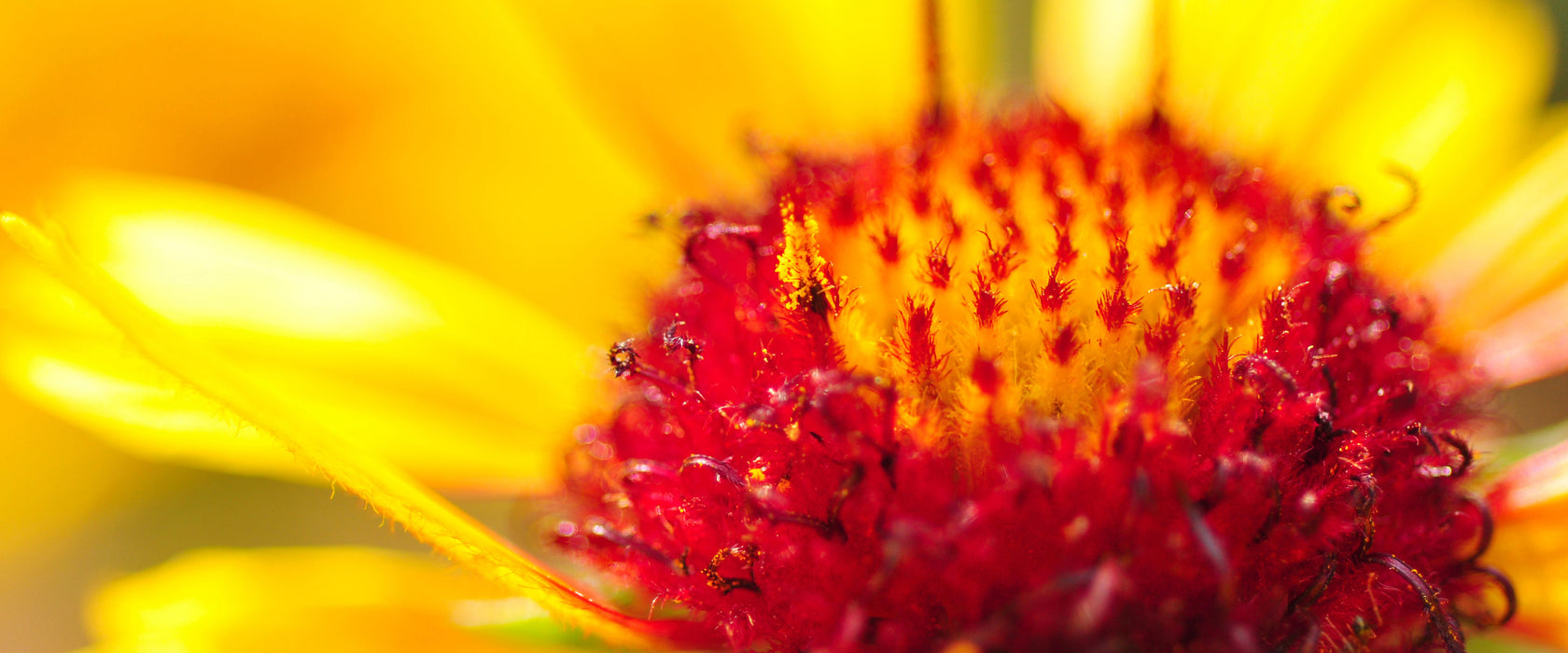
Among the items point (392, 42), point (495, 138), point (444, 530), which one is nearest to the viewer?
point (444, 530)

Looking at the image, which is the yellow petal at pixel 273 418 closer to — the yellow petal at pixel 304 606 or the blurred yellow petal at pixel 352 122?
the yellow petal at pixel 304 606

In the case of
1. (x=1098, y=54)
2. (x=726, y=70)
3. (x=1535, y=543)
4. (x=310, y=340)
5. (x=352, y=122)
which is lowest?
(x=1535, y=543)

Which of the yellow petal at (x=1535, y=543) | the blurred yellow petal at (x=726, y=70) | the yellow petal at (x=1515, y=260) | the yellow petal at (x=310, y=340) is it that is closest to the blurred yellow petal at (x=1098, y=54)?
the blurred yellow petal at (x=726, y=70)

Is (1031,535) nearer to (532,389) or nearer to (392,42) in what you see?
(532,389)

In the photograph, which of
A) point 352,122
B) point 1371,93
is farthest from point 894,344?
point 352,122

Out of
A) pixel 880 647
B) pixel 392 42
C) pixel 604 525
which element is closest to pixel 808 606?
pixel 880 647

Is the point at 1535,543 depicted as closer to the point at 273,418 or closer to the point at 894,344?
the point at 894,344
